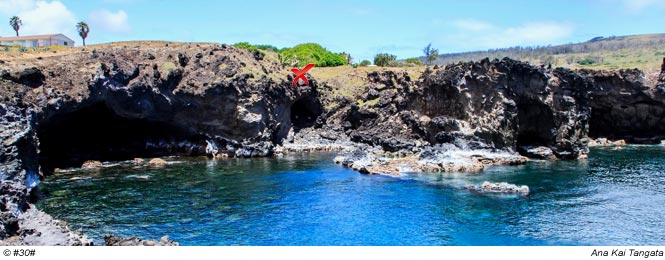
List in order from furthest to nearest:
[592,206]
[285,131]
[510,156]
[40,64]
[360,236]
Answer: [285,131] → [510,156] → [40,64] → [592,206] → [360,236]

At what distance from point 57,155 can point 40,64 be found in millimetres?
12942

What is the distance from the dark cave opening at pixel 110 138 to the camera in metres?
77.7

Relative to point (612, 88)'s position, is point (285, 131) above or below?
below

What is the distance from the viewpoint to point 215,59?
3516 inches

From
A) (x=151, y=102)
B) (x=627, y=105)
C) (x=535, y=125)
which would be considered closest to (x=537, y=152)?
(x=535, y=125)

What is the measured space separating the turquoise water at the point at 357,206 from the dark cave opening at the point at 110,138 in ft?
38.0

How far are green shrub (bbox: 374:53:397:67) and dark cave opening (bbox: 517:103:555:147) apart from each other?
3176 inches

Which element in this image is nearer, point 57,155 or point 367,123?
point 57,155

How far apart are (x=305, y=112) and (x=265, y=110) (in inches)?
848

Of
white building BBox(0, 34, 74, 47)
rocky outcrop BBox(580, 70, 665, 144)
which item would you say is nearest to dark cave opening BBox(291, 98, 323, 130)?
white building BBox(0, 34, 74, 47)

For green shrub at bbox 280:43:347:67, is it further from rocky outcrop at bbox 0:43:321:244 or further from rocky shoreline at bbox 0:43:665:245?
rocky outcrop at bbox 0:43:321:244

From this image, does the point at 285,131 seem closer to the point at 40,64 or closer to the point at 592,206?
the point at 40,64

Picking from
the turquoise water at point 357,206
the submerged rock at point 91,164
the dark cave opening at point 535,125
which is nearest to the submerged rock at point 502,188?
the turquoise water at point 357,206

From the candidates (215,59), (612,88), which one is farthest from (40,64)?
(612,88)
